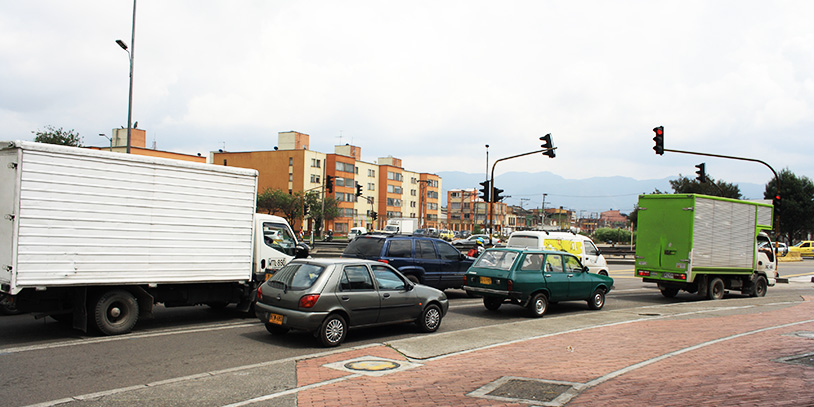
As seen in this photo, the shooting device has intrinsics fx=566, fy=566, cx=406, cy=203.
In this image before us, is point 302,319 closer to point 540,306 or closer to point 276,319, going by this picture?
point 276,319

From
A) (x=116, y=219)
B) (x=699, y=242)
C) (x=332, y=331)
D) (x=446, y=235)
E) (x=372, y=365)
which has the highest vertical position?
(x=116, y=219)

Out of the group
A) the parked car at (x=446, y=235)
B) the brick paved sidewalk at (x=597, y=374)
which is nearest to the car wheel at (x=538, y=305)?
the brick paved sidewalk at (x=597, y=374)

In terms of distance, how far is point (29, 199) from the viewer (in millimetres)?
8797

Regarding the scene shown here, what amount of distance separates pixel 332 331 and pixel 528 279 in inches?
222

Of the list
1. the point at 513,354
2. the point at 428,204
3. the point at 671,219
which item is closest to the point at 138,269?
the point at 513,354

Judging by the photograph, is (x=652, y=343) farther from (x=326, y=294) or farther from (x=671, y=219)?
(x=671, y=219)

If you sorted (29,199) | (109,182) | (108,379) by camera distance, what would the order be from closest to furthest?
1. (108,379)
2. (29,199)
3. (109,182)

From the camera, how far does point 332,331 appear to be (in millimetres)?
9344

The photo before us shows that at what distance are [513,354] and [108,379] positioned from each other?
5740mm

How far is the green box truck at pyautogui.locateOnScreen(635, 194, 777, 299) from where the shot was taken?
17266mm

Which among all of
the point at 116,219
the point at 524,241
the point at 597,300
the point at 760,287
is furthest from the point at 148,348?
the point at 760,287

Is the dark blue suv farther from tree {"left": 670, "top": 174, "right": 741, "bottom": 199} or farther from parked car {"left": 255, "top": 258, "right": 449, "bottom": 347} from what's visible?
tree {"left": 670, "top": 174, "right": 741, "bottom": 199}

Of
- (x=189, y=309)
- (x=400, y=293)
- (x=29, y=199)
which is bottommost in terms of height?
(x=189, y=309)

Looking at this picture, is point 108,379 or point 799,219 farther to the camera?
point 799,219
